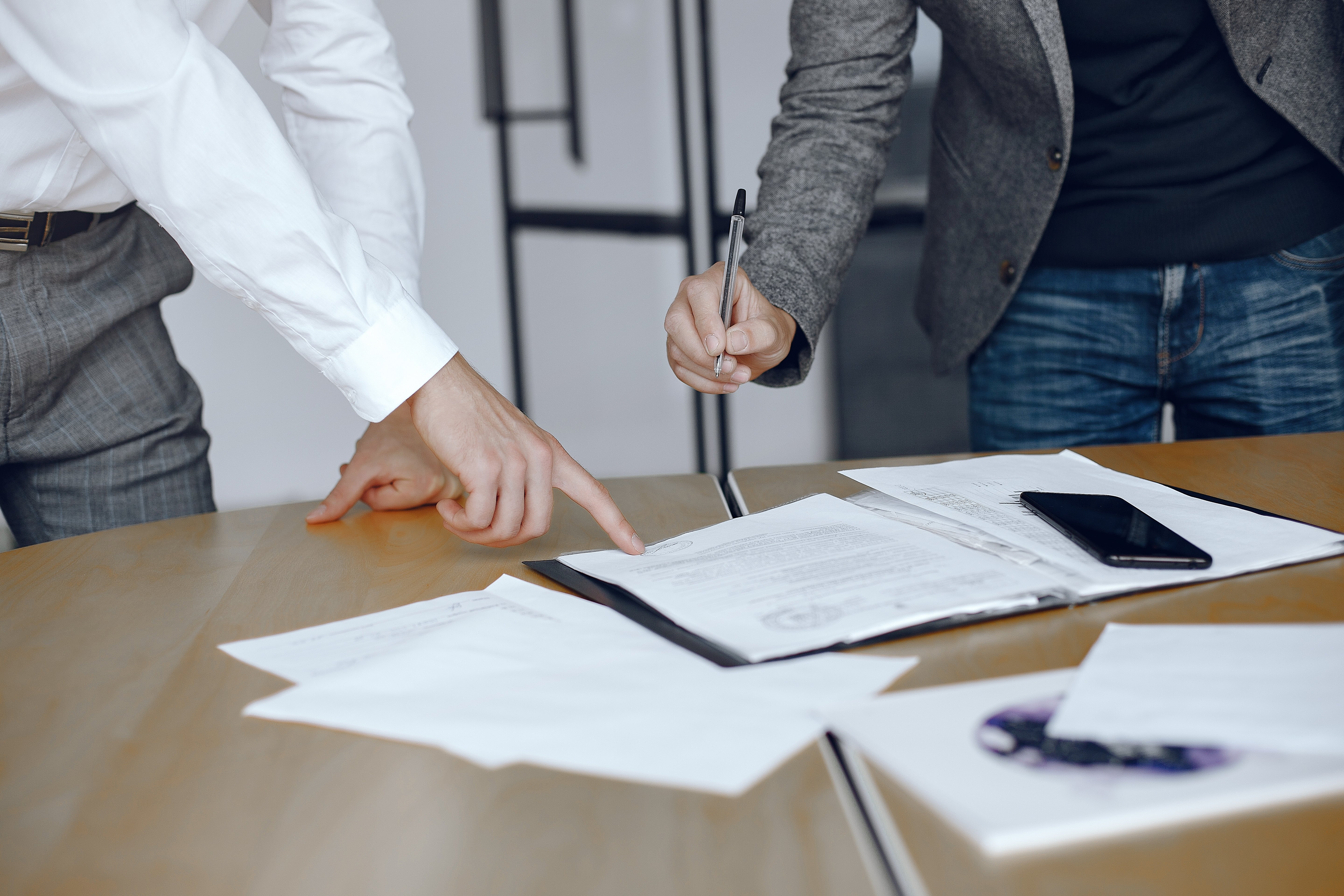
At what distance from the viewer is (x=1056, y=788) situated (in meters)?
0.37

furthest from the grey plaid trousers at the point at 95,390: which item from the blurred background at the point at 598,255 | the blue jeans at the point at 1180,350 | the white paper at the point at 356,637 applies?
the blurred background at the point at 598,255

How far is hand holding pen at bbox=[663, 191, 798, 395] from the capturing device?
93 cm

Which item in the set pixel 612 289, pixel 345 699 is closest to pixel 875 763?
pixel 345 699

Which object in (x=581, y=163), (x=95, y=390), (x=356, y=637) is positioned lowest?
(x=356, y=637)

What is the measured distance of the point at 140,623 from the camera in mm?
650

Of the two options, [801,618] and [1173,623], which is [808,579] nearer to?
[801,618]

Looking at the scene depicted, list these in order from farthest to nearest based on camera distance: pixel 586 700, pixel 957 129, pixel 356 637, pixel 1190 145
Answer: pixel 957 129
pixel 1190 145
pixel 356 637
pixel 586 700

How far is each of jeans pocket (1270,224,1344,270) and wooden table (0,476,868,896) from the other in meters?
1.00

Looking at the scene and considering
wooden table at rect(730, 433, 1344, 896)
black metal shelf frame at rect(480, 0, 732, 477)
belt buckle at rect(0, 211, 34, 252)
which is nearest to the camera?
wooden table at rect(730, 433, 1344, 896)

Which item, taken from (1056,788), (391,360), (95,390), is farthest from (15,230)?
(1056,788)

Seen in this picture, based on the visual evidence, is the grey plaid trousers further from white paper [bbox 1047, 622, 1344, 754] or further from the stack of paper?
white paper [bbox 1047, 622, 1344, 754]

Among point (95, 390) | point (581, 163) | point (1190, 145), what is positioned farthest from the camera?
point (581, 163)

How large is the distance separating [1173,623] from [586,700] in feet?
1.12

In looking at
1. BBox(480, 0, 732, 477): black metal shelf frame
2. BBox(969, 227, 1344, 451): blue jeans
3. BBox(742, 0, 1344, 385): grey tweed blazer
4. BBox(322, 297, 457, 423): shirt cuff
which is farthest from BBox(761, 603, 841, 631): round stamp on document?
BBox(480, 0, 732, 477): black metal shelf frame
